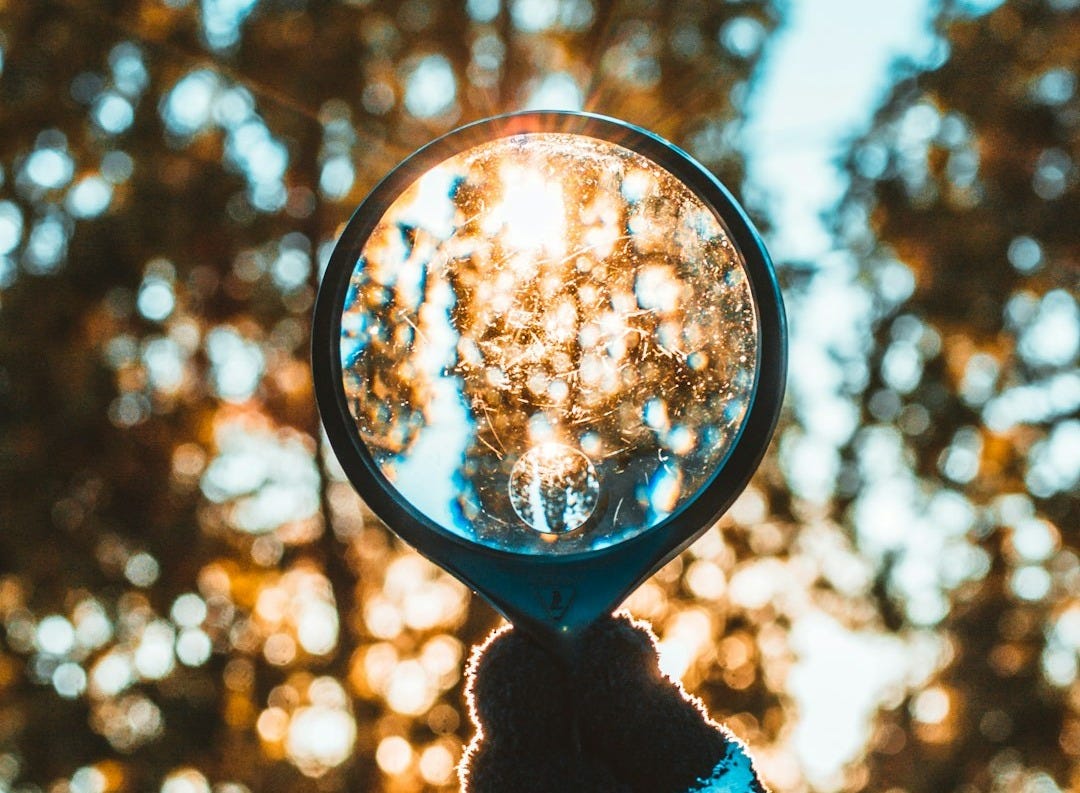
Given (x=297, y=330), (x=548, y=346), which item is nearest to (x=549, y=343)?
(x=548, y=346)

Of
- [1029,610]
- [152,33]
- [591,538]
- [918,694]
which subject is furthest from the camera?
[918,694]

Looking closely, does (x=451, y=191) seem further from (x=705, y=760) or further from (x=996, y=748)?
(x=996, y=748)

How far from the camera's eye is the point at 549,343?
167 cm

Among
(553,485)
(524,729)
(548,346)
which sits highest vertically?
(548,346)

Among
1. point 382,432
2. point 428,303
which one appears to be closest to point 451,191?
point 428,303

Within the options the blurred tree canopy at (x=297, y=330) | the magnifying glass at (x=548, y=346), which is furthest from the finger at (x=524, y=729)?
the blurred tree canopy at (x=297, y=330)

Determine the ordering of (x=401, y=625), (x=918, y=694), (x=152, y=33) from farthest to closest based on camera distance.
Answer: (x=918, y=694) < (x=401, y=625) < (x=152, y=33)

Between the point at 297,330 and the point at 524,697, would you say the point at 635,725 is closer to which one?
the point at 524,697

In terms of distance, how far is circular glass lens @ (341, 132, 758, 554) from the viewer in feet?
5.24

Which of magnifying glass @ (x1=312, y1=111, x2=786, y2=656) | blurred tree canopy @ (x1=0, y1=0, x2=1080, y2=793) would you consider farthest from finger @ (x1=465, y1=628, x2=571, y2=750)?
blurred tree canopy @ (x1=0, y1=0, x2=1080, y2=793)

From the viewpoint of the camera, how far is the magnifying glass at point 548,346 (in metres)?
1.56

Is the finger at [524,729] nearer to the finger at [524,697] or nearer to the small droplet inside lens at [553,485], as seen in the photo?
the finger at [524,697]

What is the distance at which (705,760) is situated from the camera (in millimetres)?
1352

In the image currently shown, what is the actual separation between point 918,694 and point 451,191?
51.5 feet
